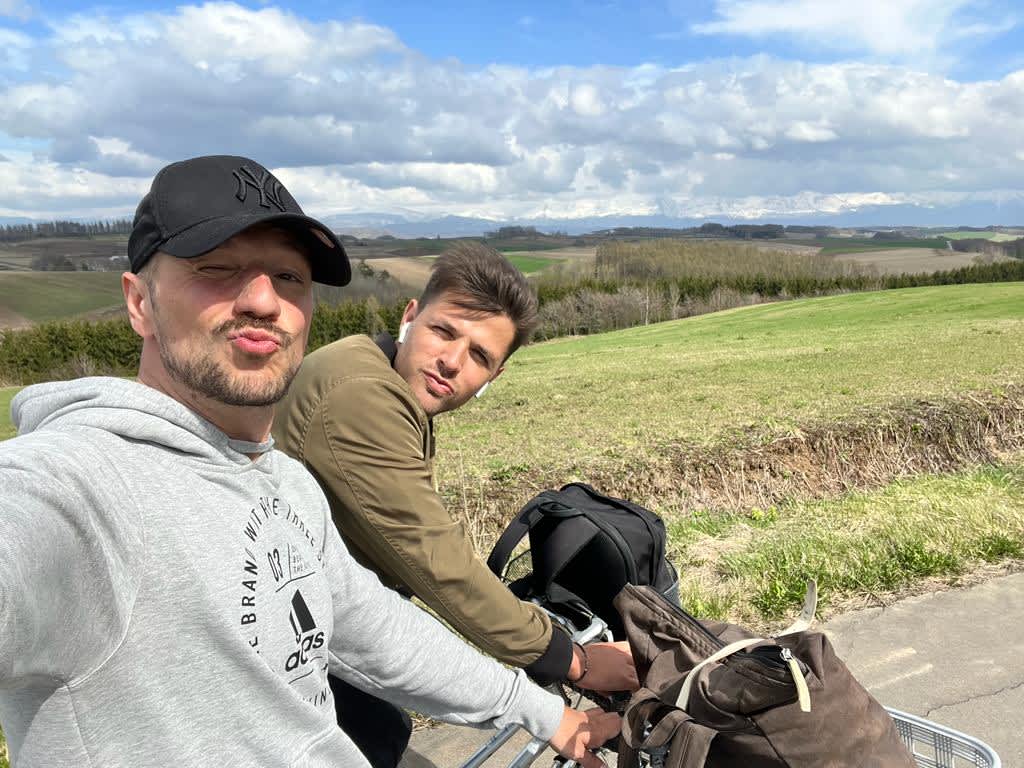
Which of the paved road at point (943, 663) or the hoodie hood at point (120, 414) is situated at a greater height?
the hoodie hood at point (120, 414)

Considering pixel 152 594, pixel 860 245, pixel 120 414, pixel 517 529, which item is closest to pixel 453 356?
pixel 517 529

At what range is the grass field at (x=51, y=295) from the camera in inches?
3688

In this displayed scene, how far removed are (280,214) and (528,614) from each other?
4.24ft

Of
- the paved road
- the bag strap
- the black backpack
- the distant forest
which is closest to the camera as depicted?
the bag strap

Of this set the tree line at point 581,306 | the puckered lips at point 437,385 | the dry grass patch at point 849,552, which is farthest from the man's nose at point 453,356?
the tree line at point 581,306

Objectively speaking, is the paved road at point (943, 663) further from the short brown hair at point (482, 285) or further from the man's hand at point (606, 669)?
the short brown hair at point (482, 285)

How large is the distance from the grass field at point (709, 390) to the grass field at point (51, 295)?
8259 centimetres

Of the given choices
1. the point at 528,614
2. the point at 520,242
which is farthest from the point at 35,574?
the point at 520,242

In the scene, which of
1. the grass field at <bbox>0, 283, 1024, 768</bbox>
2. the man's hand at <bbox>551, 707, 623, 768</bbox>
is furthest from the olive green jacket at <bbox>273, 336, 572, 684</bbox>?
the grass field at <bbox>0, 283, 1024, 768</bbox>

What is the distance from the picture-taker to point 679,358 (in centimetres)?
2603

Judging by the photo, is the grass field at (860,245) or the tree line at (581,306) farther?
the grass field at (860,245)

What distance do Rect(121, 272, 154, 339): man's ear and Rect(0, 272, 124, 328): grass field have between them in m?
98.2

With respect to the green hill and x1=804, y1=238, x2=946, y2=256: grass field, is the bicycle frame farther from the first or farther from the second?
x1=804, y1=238, x2=946, y2=256: grass field

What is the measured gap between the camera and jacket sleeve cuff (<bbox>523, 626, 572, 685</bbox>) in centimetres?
223
